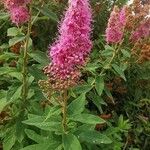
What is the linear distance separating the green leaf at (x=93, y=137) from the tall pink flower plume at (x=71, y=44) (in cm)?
45

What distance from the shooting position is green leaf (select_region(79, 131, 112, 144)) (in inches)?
114

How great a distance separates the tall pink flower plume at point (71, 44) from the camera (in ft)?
8.43

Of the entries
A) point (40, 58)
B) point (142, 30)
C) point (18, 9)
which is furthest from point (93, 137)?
point (142, 30)

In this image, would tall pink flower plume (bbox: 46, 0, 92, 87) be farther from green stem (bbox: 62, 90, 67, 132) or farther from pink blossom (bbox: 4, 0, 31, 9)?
pink blossom (bbox: 4, 0, 31, 9)

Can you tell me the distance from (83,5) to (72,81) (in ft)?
1.36

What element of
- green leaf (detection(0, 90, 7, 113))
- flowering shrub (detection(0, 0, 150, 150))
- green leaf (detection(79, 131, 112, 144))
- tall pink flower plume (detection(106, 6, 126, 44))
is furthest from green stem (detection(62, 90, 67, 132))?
tall pink flower plume (detection(106, 6, 126, 44))

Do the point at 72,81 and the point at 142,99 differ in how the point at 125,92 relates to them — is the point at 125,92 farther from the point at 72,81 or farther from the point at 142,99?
the point at 72,81

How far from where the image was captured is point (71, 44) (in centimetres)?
256

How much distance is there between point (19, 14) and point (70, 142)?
1.00 metres

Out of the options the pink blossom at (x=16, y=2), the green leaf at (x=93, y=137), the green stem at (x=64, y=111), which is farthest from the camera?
the pink blossom at (x=16, y=2)

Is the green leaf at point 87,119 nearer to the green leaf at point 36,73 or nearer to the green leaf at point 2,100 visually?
the green leaf at point 36,73

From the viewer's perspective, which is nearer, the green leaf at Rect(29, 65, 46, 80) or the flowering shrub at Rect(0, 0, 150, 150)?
the flowering shrub at Rect(0, 0, 150, 150)

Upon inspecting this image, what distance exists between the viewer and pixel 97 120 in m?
2.79

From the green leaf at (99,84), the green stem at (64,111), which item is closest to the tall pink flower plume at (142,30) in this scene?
the green leaf at (99,84)
